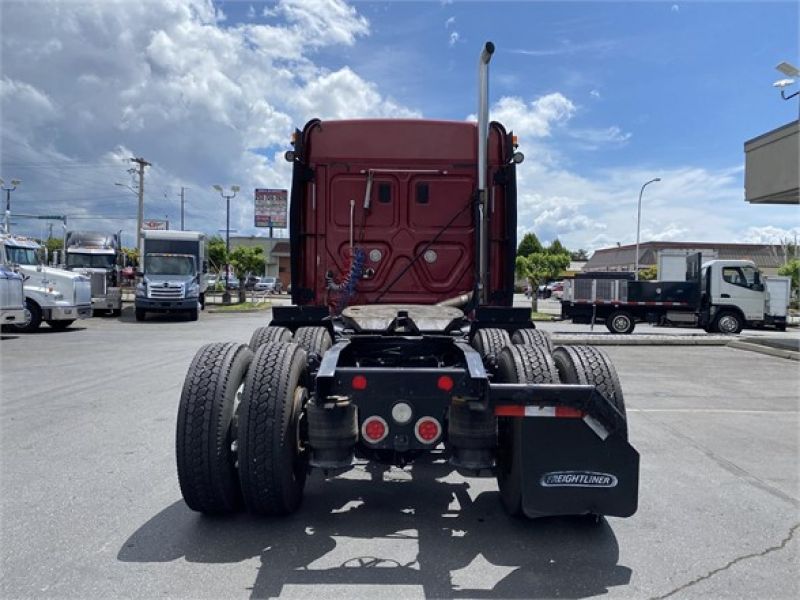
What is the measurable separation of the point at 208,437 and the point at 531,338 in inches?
105

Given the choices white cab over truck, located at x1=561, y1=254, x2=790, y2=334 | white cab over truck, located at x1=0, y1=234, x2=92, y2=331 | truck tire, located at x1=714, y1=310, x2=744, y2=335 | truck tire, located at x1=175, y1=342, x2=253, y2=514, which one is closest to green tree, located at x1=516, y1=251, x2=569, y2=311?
white cab over truck, located at x1=561, y1=254, x2=790, y2=334

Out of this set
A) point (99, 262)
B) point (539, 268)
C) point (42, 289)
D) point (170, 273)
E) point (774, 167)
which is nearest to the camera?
point (774, 167)

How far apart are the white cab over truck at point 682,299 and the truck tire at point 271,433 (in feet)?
69.0

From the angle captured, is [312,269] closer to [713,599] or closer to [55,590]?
[55,590]

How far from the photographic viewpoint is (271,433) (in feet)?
12.1

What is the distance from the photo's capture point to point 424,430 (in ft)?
12.1

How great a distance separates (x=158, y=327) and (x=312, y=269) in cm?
1710

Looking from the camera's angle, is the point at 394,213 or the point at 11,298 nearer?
the point at 394,213

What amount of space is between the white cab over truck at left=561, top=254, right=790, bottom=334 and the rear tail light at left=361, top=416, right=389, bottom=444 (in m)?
21.0

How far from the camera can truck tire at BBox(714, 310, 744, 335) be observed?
23.6 metres

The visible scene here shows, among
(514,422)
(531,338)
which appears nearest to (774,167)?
(531,338)

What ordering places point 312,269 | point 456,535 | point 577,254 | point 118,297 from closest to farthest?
point 456,535 → point 312,269 → point 118,297 → point 577,254

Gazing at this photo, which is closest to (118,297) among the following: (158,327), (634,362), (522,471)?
(158,327)

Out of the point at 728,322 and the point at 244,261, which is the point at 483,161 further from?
the point at 244,261
